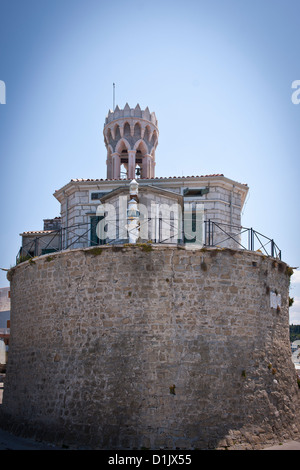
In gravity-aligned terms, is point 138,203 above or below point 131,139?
below

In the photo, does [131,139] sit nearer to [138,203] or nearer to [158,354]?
[138,203]

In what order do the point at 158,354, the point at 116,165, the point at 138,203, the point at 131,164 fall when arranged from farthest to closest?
the point at 116,165 → the point at 131,164 → the point at 138,203 → the point at 158,354

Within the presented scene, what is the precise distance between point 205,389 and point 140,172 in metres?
16.2

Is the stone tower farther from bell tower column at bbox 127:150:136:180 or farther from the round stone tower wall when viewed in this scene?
the round stone tower wall

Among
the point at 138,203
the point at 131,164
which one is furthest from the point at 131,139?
the point at 138,203

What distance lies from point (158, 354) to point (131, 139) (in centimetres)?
1570

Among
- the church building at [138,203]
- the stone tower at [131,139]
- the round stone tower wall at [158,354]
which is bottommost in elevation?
the round stone tower wall at [158,354]

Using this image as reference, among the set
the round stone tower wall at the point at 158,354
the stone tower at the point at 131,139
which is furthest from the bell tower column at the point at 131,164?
the round stone tower wall at the point at 158,354

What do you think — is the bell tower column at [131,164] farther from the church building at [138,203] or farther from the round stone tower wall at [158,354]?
the round stone tower wall at [158,354]

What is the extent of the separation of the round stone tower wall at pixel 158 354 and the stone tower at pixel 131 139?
11.8 metres

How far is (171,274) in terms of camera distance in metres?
15.8

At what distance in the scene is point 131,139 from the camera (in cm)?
2817

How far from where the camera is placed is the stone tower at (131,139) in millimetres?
28047

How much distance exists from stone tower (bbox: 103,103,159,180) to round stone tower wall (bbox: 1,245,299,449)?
11.8 m
